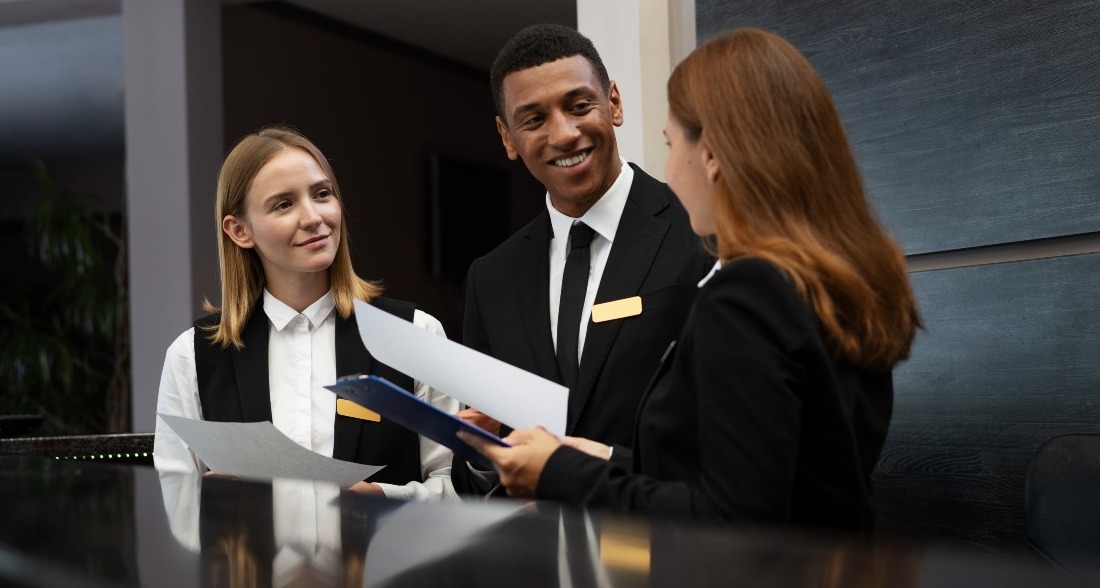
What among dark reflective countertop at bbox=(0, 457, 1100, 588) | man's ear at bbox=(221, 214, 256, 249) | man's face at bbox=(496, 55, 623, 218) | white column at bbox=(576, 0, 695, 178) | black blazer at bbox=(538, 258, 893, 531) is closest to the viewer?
dark reflective countertop at bbox=(0, 457, 1100, 588)

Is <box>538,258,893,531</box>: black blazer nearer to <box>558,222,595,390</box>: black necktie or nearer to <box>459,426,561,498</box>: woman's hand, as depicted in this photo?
<box>459,426,561,498</box>: woman's hand

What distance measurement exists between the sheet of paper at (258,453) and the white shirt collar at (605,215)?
571 mm

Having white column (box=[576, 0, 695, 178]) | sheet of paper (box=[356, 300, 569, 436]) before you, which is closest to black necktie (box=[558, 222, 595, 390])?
sheet of paper (box=[356, 300, 569, 436])

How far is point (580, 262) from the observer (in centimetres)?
198

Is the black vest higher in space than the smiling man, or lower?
lower

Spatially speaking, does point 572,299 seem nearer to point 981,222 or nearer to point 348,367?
point 348,367

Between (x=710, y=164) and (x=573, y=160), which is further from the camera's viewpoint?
(x=573, y=160)

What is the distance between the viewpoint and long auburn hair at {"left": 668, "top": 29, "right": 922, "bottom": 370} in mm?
1238

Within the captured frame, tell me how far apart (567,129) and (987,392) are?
108 cm

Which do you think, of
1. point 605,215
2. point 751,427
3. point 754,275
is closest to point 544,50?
point 605,215

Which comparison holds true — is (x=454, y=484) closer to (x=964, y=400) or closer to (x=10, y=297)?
(x=964, y=400)

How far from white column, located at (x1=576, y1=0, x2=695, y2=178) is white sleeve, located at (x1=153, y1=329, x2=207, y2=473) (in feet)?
5.54

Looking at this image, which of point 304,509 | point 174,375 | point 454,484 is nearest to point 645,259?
point 454,484

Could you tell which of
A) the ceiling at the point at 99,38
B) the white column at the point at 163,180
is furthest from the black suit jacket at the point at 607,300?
the ceiling at the point at 99,38
